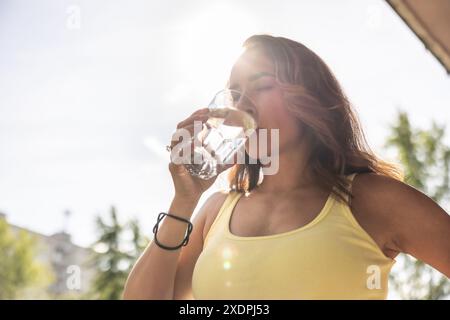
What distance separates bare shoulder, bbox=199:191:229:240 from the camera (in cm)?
166

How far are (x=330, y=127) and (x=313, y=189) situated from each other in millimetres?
207

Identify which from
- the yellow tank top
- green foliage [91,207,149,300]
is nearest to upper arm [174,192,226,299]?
the yellow tank top

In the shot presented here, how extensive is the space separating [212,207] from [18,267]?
20564 mm

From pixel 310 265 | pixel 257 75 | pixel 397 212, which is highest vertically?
pixel 257 75

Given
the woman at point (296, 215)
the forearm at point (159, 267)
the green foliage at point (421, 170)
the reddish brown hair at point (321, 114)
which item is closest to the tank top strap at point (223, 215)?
the woman at point (296, 215)

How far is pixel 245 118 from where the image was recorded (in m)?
1.52

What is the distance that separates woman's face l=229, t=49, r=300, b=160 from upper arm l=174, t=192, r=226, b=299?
0.78 feet

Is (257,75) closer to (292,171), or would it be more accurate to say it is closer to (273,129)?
(273,129)

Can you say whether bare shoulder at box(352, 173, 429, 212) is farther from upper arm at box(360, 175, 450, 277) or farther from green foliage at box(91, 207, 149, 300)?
green foliage at box(91, 207, 149, 300)

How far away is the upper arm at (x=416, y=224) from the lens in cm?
125

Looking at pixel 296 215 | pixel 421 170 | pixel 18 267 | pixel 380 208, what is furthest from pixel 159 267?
pixel 18 267

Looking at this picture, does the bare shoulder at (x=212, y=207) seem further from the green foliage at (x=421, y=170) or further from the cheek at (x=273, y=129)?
the green foliage at (x=421, y=170)

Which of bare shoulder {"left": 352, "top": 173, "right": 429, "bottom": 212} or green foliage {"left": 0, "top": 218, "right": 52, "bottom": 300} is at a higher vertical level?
green foliage {"left": 0, "top": 218, "right": 52, "bottom": 300}

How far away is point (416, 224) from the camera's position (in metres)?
1.27
